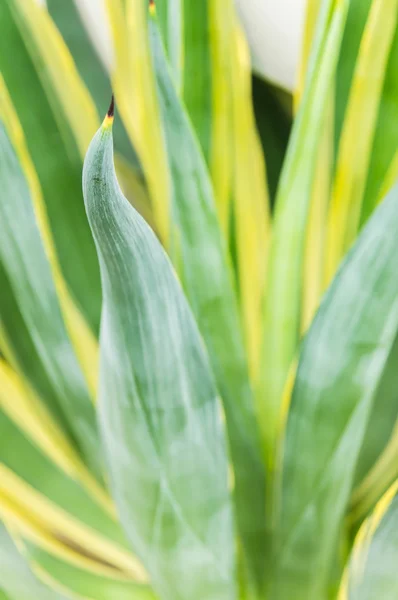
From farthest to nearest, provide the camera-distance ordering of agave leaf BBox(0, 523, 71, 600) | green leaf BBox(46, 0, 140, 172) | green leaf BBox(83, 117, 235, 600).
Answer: green leaf BBox(46, 0, 140, 172), agave leaf BBox(0, 523, 71, 600), green leaf BBox(83, 117, 235, 600)

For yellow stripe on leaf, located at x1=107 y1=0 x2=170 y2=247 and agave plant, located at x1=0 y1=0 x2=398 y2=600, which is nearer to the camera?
agave plant, located at x1=0 y1=0 x2=398 y2=600

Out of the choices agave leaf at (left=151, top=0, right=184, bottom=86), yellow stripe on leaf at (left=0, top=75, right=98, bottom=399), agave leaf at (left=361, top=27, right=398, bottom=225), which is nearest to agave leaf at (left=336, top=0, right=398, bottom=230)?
agave leaf at (left=361, top=27, right=398, bottom=225)

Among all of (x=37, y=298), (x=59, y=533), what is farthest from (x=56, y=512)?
(x=37, y=298)

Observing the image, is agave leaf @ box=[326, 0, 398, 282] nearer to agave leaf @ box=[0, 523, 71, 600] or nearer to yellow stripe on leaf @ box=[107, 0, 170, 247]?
yellow stripe on leaf @ box=[107, 0, 170, 247]

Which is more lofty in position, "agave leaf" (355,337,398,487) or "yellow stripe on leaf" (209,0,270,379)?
"yellow stripe on leaf" (209,0,270,379)

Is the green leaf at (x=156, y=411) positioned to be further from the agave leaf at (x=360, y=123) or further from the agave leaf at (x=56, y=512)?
the agave leaf at (x=360, y=123)

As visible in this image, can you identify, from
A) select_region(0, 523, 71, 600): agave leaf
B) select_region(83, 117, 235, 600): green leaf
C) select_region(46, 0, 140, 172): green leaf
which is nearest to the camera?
select_region(83, 117, 235, 600): green leaf

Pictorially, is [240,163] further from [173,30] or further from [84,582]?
[84,582]

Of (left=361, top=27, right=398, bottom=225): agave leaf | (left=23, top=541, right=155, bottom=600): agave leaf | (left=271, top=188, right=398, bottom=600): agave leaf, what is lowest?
(left=23, top=541, right=155, bottom=600): agave leaf

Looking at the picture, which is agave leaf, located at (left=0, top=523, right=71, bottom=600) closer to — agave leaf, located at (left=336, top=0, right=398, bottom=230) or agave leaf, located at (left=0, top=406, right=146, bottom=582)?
agave leaf, located at (left=0, top=406, right=146, bottom=582)
